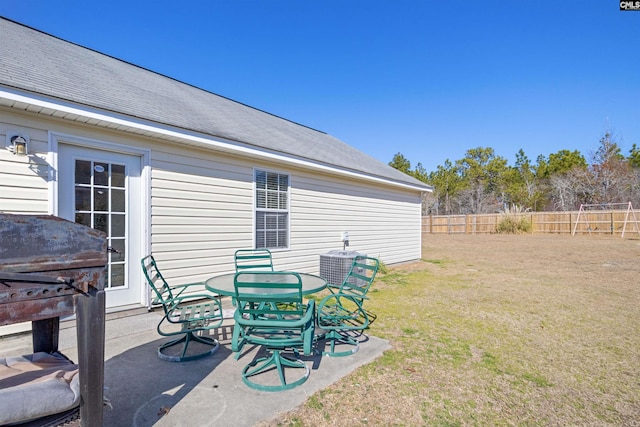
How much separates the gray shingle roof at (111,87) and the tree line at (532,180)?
20.5 m

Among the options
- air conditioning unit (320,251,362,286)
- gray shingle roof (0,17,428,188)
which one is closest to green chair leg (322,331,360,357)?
air conditioning unit (320,251,362,286)

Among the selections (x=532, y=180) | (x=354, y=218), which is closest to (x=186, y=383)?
(x=354, y=218)

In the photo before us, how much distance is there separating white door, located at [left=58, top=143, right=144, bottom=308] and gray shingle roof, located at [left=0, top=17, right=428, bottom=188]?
65cm

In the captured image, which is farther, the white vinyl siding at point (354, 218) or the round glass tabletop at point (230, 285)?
the white vinyl siding at point (354, 218)

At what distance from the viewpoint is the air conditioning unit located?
6312mm

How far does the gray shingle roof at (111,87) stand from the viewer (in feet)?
11.6

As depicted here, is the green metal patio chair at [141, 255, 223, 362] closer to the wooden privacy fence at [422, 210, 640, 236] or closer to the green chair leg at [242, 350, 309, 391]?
the green chair leg at [242, 350, 309, 391]

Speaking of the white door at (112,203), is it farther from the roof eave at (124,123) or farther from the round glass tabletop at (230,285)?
the round glass tabletop at (230,285)

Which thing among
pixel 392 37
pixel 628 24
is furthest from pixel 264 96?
pixel 628 24

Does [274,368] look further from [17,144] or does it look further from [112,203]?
[17,144]

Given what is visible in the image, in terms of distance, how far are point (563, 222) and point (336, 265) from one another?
20.3 meters

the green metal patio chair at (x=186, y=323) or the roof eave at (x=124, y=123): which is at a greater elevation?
the roof eave at (x=124, y=123)

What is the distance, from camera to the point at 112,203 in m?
4.00

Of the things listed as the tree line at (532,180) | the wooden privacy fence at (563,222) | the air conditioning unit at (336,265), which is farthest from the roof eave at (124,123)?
the tree line at (532,180)
